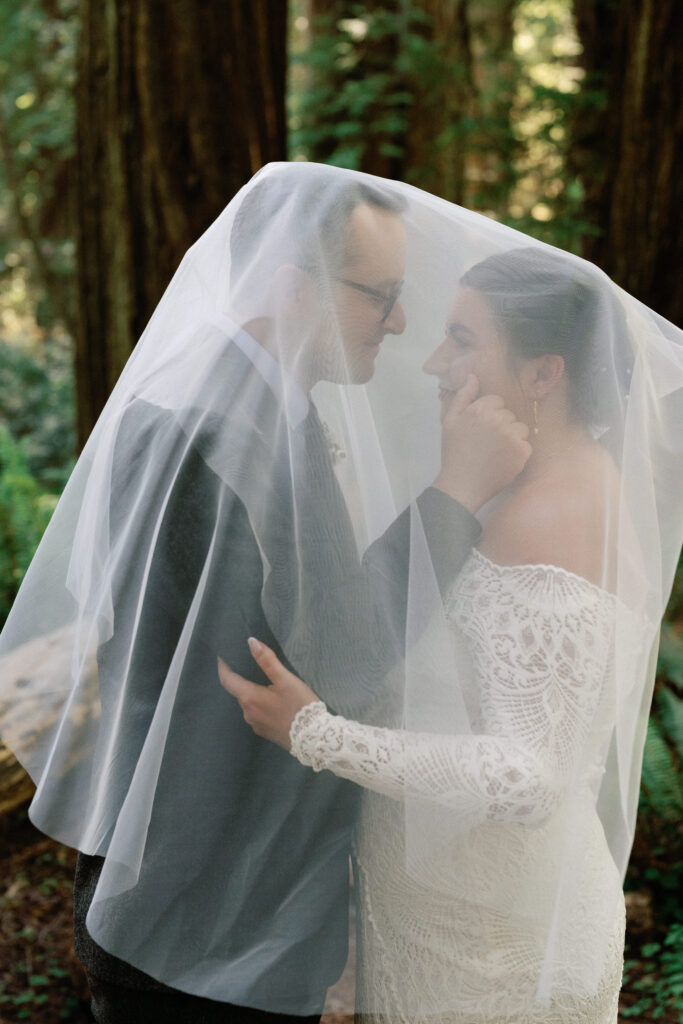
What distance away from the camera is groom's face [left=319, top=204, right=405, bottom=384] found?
1.68 metres

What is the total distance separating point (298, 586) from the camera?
5.29 ft

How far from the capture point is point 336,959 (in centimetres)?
173

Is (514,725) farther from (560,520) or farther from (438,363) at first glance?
(438,363)

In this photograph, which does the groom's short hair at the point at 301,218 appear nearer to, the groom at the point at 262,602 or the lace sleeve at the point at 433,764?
the groom at the point at 262,602

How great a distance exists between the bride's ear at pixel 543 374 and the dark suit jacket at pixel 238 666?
0.91ft

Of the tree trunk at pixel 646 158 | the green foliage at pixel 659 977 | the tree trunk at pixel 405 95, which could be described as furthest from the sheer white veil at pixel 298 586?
the tree trunk at pixel 405 95

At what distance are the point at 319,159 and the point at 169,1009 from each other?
629 centimetres

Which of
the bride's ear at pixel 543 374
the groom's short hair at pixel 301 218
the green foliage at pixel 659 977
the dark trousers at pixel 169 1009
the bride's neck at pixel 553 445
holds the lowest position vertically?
the green foliage at pixel 659 977

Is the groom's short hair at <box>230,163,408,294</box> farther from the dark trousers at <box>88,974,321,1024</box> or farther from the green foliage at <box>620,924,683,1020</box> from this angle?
the green foliage at <box>620,924,683,1020</box>

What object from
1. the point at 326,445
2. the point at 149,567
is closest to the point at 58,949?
the point at 149,567

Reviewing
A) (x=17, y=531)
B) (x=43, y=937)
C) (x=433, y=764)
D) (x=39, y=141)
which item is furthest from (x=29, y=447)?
(x=433, y=764)

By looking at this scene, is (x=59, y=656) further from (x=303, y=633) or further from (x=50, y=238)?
(x=50, y=238)

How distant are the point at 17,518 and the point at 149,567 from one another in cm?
308

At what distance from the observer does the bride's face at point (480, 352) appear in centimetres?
170
